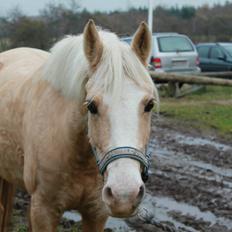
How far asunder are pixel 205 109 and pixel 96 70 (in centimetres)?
964

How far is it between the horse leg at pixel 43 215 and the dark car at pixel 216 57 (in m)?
16.1

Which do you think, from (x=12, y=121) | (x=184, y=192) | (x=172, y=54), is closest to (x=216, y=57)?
(x=172, y=54)

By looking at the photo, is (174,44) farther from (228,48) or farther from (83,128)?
(83,128)

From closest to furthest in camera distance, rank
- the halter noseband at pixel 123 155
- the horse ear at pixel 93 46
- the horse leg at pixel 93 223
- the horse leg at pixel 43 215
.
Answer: the halter noseband at pixel 123 155
the horse ear at pixel 93 46
the horse leg at pixel 43 215
the horse leg at pixel 93 223

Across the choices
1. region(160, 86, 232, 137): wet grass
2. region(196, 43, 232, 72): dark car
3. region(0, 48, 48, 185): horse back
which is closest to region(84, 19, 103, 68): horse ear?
region(0, 48, 48, 185): horse back

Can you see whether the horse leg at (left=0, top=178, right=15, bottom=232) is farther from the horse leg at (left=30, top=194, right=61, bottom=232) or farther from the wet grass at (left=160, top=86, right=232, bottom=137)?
the wet grass at (left=160, top=86, right=232, bottom=137)

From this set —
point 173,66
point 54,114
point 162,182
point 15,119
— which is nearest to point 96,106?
point 54,114

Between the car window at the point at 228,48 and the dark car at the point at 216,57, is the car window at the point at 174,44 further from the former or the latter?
the car window at the point at 228,48

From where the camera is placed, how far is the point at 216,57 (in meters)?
19.5

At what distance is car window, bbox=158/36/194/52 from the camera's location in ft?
54.4

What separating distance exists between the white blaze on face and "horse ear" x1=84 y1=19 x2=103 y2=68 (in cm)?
26

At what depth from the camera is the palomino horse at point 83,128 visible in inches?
100

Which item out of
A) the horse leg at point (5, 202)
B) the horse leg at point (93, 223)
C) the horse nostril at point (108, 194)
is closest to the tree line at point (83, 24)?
the horse leg at point (5, 202)

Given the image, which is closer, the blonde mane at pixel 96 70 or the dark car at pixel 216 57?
the blonde mane at pixel 96 70
